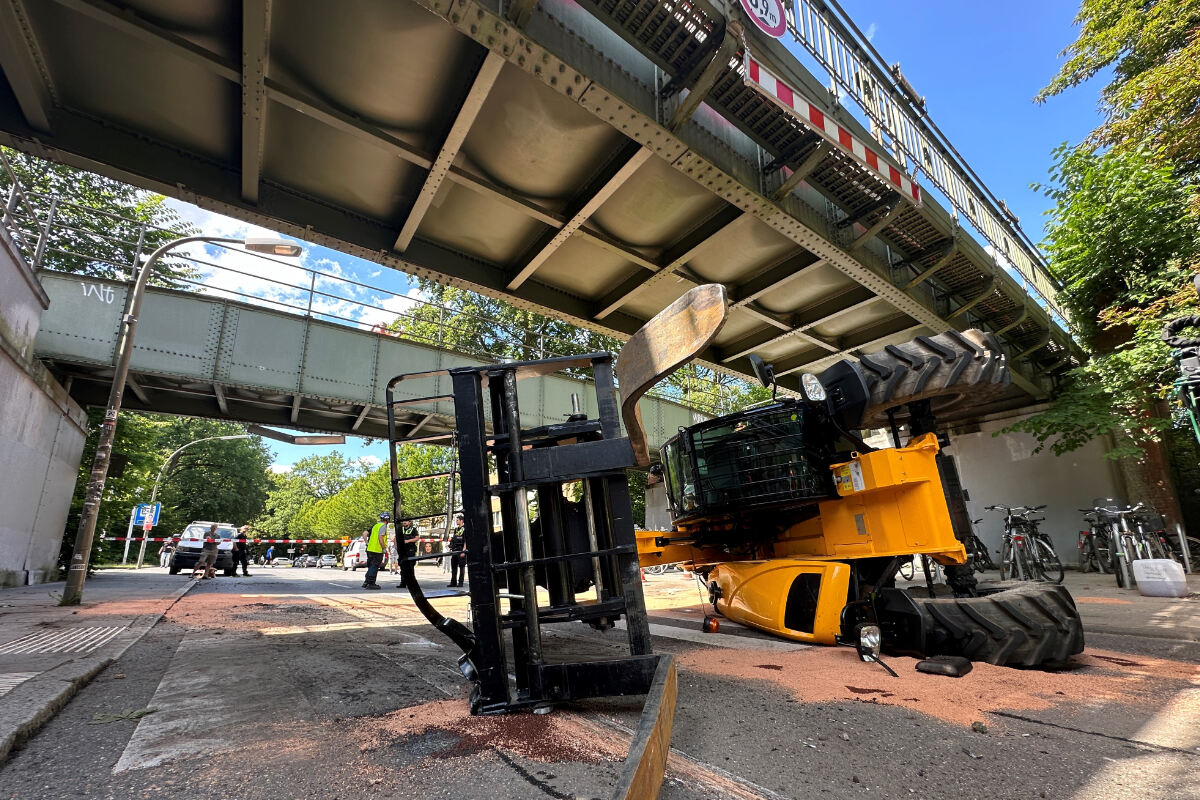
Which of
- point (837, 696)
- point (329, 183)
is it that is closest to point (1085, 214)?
point (837, 696)

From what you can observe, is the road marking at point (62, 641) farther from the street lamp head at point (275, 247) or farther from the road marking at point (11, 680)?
the street lamp head at point (275, 247)

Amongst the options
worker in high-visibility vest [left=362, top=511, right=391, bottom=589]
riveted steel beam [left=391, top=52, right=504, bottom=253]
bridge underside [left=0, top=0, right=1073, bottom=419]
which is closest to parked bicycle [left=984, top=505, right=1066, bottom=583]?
bridge underside [left=0, top=0, right=1073, bottom=419]

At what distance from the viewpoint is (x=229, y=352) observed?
1005 cm

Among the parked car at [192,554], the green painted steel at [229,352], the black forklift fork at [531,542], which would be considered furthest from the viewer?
the parked car at [192,554]

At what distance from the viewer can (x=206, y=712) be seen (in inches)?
104

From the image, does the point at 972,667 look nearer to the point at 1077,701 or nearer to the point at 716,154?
the point at 1077,701

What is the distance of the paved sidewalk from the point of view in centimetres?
241

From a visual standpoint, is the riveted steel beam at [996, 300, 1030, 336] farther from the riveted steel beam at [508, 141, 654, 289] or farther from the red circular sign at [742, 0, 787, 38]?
the riveted steel beam at [508, 141, 654, 289]

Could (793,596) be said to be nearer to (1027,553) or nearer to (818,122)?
(818,122)

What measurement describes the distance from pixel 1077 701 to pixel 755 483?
7.57 ft

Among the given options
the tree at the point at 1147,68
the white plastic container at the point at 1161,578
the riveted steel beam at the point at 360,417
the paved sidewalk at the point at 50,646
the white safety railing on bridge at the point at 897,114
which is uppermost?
the tree at the point at 1147,68

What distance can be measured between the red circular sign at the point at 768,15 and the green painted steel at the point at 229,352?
22.4 feet

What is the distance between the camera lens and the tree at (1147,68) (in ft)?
32.2

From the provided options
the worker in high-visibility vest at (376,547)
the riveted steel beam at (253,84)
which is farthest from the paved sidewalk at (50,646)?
the worker in high-visibility vest at (376,547)
